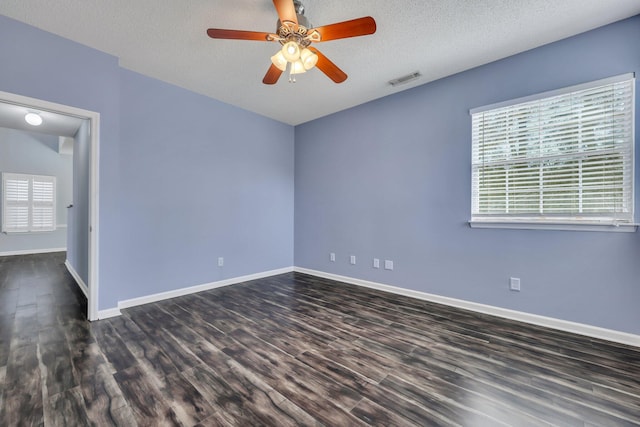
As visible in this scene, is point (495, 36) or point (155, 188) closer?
point (495, 36)

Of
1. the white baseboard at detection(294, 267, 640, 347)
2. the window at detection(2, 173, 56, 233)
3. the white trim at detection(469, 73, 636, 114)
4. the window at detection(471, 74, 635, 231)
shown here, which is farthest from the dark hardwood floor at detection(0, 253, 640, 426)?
the window at detection(2, 173, 56, 233)

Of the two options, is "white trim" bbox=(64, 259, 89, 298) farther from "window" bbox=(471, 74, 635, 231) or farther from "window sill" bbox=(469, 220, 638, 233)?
"window" bbox=(471, 74, 635, 231)

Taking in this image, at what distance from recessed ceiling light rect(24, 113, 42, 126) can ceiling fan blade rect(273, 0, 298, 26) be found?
3.73 meters

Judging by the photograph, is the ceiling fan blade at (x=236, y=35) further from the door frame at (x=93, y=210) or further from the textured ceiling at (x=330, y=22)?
the door frame at (x=93, y=210)

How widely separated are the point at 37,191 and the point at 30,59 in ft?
21.0

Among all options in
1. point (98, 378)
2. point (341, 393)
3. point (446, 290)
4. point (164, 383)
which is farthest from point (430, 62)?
point (98, 378)

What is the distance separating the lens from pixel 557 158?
260cm

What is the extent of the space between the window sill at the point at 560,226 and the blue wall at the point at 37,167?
9.74 meters

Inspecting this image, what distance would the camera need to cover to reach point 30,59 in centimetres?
242

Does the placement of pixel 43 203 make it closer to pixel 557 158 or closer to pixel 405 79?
pixel 405 79

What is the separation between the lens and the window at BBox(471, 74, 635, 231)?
2324 mm

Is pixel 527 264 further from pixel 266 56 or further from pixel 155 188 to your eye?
pixel 155 188

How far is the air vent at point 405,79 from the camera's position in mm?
3219

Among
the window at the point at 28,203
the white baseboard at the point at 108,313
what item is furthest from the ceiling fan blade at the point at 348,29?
the window at the point at 28,203
